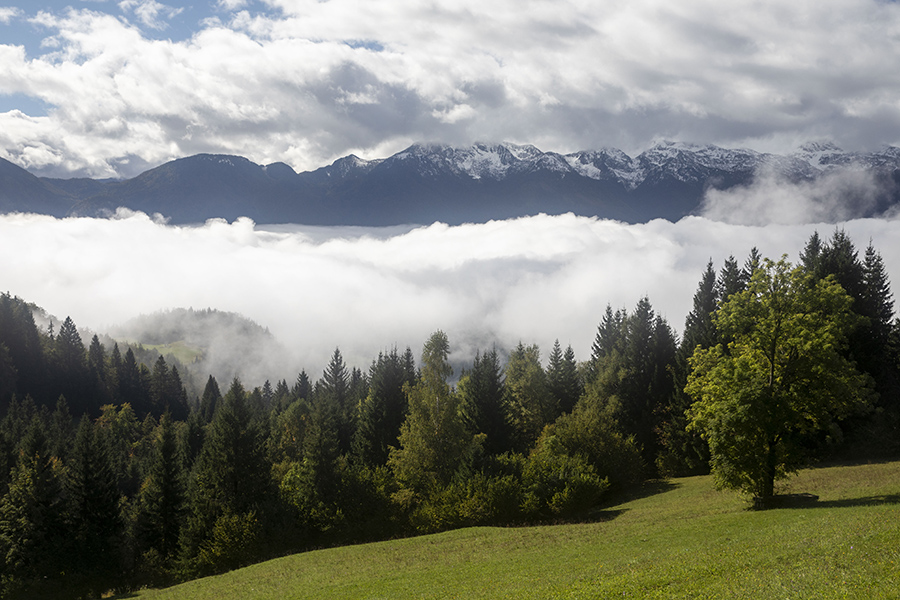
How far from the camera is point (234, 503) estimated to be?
56125mm

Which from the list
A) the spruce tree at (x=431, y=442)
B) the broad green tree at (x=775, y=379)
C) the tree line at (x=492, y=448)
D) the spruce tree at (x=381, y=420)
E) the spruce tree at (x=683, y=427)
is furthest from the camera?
the spruce tree at (x=381, y=420)

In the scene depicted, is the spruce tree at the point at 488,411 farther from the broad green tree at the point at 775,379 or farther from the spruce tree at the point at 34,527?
the spruce tree at the point at 34,527

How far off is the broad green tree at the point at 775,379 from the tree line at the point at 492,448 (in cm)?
13

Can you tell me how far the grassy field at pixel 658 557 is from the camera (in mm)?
19562

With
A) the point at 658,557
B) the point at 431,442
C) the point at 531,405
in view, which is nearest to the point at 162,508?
the point at 431,442

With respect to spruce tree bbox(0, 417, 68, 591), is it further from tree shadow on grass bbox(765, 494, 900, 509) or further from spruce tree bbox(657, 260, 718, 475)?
spruce tree bbox(657, 260, 718, 475)

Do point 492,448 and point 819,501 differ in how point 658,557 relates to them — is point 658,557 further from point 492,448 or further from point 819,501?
point 492,448

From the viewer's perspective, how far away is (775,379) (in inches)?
1609

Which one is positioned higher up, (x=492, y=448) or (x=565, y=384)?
(x=565, y=384)

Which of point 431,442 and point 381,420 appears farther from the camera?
point 381,420

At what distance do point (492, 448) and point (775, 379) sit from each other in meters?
41.9

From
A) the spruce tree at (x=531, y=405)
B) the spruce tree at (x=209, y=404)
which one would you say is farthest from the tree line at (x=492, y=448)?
the spruce tree at (x=209, y=404)

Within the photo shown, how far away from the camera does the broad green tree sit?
38.2 metres

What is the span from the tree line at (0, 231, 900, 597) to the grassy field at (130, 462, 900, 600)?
472cm
